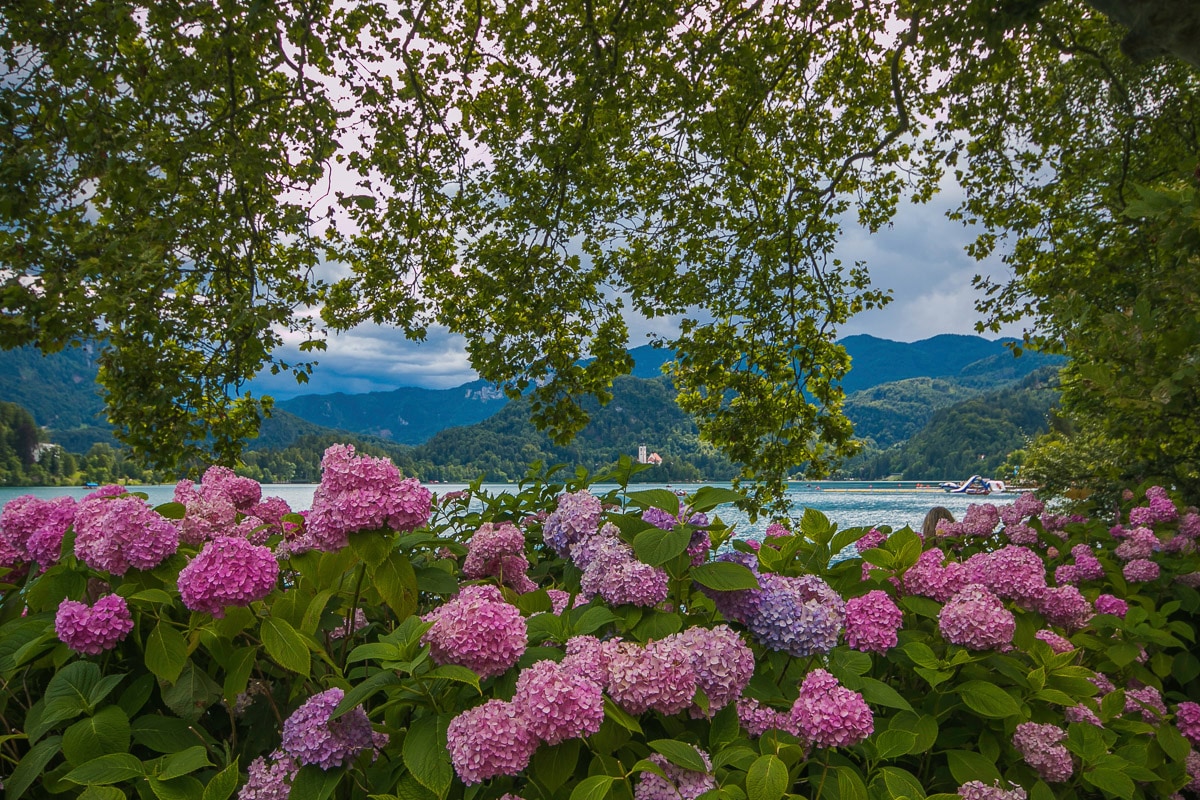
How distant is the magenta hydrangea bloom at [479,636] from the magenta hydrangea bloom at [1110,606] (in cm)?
285

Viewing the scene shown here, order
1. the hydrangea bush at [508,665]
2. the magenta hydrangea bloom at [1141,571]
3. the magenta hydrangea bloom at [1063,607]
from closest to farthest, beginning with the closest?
the hydrangea bush at [508,665] < the magenta hydrangea bloom at [1063,607] < the magenta hydrangea bloom at [1141,571]

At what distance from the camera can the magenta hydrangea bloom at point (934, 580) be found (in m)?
1.94

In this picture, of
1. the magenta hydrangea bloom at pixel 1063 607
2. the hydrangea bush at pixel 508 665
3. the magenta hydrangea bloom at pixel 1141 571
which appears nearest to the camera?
the hydrangea bush at pixel 508 665

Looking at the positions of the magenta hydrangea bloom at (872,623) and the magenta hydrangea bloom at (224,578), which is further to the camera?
the magenta hydrangea bloom at (872,623)

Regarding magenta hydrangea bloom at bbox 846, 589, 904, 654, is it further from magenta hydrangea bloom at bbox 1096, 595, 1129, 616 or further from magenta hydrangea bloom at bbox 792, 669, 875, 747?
magenta hydrangea bloom at bbox 1096, 595, 1129, 616

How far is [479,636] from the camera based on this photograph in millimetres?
1209

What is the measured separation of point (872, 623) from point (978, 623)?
269 mm

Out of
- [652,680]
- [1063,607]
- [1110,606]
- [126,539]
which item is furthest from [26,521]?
[1110,606]

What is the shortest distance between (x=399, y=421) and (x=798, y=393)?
379 feet

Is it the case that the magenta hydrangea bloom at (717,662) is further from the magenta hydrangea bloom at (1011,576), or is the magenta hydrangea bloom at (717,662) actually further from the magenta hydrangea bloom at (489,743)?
the magenta hydrangea bloom at (1011,576)

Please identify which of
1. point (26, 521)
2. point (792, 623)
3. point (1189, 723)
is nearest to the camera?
point (792, 623)

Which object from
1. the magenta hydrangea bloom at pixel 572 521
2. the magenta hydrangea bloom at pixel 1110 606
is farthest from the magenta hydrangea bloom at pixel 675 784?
the magenta hydrangea bloom at pixel 1110 606

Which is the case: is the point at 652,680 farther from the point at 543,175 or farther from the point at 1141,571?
the point at 543,175

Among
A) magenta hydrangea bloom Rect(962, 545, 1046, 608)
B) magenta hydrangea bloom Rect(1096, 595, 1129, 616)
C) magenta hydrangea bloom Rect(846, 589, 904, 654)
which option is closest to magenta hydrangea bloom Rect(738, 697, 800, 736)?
magenta hydrangea bloom Rect(846, 589, 904, 654)
